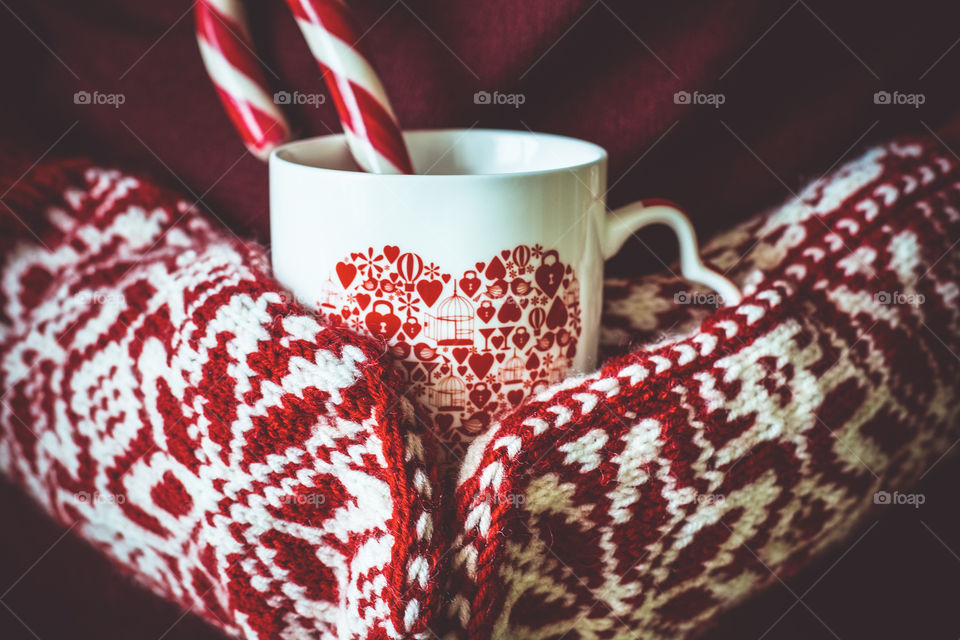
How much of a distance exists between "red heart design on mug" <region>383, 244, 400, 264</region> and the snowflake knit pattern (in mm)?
48

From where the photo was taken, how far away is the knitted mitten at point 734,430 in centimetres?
43

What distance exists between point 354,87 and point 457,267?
155 mm

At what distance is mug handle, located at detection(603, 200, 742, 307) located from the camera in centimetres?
49

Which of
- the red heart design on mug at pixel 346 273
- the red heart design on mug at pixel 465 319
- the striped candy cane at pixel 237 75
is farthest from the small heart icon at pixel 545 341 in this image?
the striped candy cane at pixel 237 75

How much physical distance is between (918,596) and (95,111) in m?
0.73

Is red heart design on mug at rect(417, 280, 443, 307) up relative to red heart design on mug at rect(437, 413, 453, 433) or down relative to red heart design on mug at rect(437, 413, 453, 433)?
up

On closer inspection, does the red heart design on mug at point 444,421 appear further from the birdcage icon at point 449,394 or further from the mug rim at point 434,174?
the mug rim at point 434,174

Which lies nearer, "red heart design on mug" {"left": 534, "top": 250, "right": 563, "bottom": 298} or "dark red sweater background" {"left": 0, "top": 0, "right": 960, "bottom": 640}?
"red heart design on mug" {"left": 534, "top": 250, "right": 563, "bottom": 298}

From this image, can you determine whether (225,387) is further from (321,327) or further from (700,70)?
(700,70)

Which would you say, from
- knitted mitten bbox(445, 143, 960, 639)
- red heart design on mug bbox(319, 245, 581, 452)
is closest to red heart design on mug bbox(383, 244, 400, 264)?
red heart design on mug bbox(319, 245, 581, 452)

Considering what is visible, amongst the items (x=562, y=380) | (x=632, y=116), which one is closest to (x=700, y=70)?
(x=632, y=116)

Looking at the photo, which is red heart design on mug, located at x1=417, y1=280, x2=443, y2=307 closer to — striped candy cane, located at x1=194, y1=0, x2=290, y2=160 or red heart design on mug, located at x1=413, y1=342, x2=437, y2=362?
red heart design on mug, located at x1=413, y1=342, x2=437, y2=362

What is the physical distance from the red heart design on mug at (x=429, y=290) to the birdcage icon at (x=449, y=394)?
5cm

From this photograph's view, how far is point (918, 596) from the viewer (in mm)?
535
